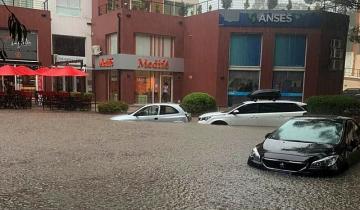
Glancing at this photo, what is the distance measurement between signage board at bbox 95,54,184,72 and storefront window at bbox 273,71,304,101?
764 cm

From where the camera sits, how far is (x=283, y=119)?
17.5 meters

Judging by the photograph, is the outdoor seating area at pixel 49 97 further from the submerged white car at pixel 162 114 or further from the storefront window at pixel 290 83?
the storefront window at pixel 290 83

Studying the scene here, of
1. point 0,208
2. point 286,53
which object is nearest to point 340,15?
point 286,53

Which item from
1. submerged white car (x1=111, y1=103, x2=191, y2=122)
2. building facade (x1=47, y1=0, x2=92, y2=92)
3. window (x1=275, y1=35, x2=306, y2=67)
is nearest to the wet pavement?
submerged white car (x1=111, y1=103, x2=191, y2=122)

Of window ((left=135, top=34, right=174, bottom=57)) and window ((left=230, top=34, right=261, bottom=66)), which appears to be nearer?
window ((left=230, top=34, right=261, bottom=66))

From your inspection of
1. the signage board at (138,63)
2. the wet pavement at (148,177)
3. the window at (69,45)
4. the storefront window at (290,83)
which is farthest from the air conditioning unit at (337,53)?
→ the window at (69,45)

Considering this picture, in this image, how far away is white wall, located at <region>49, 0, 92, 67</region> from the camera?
1231 inches

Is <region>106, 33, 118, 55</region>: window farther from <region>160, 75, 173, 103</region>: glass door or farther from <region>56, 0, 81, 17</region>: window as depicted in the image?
<region>160, 75, 173, 103</region>: glass door

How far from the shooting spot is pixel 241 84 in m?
28.8

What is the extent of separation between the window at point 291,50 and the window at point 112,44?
11913mm

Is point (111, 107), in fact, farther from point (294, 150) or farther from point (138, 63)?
point (294, 150)

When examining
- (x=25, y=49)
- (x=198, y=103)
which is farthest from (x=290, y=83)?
→ (x=25, y=49)

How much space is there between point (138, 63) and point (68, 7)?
7.70 metres

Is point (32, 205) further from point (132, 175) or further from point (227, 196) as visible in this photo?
point (227, 196)
